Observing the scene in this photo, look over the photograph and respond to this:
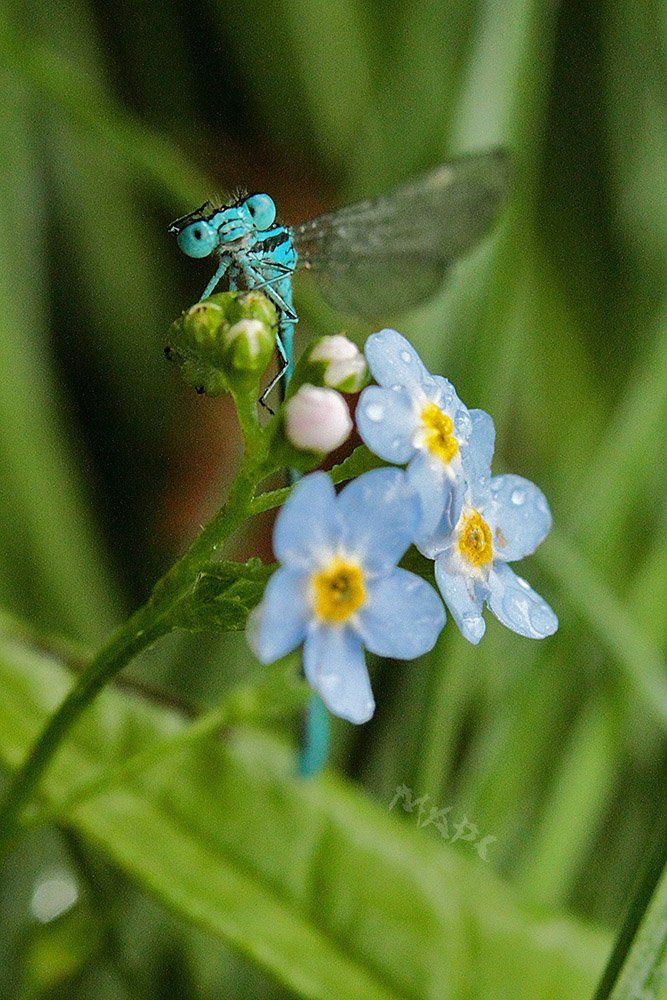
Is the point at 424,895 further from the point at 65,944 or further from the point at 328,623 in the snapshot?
the point at 328,623

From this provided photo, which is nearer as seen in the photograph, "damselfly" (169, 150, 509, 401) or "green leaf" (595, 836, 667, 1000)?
"green leaf" (595, 836, 667, 1000)

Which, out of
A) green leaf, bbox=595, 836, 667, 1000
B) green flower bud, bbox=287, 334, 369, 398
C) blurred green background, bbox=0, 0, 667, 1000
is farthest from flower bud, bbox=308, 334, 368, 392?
blurred green background, bbox=0, 0, 667, 1000

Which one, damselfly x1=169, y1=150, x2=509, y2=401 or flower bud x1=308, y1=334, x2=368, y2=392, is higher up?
damselfly x1=169, y1=150, x2=509, y2=401

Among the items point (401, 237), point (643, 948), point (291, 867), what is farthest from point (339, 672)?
point (401, 237)

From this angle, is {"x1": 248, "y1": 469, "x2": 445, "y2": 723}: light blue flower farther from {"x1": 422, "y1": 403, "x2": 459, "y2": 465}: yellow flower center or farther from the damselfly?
the damselfly

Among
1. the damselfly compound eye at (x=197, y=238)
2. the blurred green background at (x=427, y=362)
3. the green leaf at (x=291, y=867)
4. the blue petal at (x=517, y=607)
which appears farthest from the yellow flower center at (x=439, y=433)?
the blurred green background at (x=427, y=362)

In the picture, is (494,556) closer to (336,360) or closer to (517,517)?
(517,517)

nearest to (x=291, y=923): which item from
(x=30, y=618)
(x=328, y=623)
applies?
(x=328, y=623)
